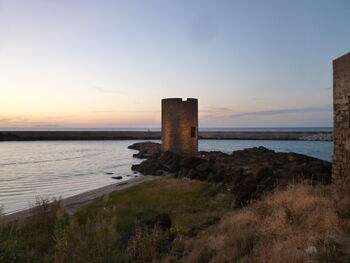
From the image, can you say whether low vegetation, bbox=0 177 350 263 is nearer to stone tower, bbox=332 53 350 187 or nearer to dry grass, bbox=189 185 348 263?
dry grass, bbox=189 185 348 263

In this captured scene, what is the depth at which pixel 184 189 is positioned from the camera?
1317 cm

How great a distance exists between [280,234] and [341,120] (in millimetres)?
4247

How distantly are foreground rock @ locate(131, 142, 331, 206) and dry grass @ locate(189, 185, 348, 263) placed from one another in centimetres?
272

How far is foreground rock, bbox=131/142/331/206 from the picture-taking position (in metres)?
10.6

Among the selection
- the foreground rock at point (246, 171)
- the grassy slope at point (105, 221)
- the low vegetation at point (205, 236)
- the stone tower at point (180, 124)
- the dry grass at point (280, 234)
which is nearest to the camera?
the dry grass at point (280, 234)

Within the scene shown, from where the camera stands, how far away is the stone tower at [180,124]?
74.5 feet

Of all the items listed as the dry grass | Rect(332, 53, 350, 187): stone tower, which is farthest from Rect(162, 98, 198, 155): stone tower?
the dry grass

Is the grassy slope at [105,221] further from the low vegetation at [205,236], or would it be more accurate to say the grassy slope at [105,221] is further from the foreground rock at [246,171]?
the foreground rock at [246,171]

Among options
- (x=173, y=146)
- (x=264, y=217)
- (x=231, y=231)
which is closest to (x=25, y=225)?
(x=231, y=231)

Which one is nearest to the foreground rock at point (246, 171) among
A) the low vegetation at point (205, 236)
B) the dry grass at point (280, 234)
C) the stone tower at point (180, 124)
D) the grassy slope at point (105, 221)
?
the grassy slope at point (105, 221)

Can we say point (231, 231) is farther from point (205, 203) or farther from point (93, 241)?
point (205, 203)

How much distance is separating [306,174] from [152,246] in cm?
933

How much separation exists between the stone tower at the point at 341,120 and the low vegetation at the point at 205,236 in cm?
72

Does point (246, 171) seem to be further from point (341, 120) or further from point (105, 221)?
point (105, 221)
